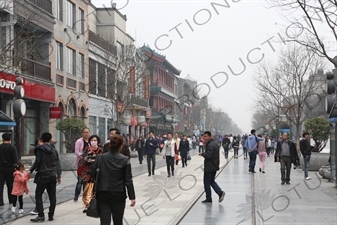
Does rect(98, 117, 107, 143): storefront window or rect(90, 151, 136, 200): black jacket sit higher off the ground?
rect(98, 117, 107, 143): storefront window

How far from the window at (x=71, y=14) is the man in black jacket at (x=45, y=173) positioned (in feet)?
84.1

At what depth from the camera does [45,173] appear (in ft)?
33.7

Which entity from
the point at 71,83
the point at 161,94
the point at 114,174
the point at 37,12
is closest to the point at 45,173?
the point at 114,174

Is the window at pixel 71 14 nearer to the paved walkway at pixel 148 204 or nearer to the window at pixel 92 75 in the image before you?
the window at pixel 92 75

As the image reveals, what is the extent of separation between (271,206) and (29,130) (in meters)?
20.4

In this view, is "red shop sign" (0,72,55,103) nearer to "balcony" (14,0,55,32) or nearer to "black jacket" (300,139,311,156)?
"balcony" (14,0,55,32)

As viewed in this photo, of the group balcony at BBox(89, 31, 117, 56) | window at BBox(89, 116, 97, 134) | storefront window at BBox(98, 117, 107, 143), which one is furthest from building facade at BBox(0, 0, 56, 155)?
storefront window at BBox(98, 117, 107, 143)

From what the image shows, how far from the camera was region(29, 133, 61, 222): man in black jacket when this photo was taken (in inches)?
403

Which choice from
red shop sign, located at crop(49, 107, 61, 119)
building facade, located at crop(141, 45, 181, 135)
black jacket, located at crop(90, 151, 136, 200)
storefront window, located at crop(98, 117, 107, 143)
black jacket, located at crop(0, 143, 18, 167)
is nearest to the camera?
black jacket, located at crop(90, 151, 136, 200)

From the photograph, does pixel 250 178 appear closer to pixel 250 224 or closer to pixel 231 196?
pixel 231 196

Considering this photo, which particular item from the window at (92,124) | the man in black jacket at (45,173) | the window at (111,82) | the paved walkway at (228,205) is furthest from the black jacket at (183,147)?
the man in black jacket at (45,173)

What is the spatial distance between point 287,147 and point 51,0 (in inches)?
733

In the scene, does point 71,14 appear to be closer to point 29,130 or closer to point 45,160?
point 29,130

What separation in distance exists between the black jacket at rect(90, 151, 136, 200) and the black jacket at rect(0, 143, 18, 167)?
5.27m
